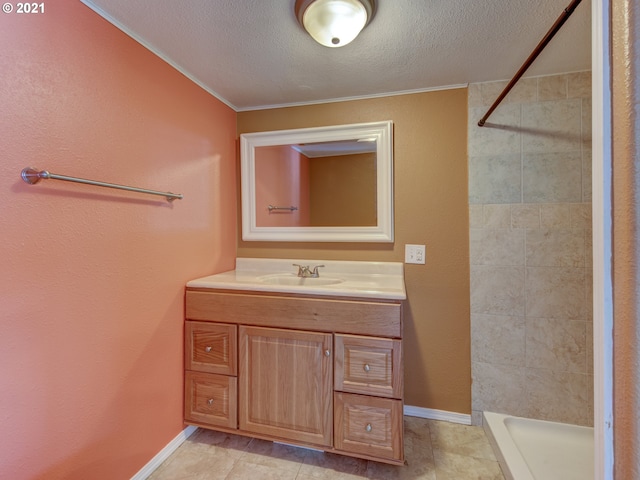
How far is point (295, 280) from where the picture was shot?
6.08 ft

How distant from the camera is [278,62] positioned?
1482 mm

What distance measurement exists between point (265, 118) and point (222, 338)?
1.50 metres

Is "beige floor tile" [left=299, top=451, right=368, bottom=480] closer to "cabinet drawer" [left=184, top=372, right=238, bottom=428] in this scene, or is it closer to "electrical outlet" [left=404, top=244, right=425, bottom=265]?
"cabinet drawer" [left=184, top=372, right=238, bottom=428]

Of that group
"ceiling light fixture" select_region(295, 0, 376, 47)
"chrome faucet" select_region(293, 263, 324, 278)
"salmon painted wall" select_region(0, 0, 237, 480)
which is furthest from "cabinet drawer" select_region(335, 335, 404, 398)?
"ceiling light fixture" select_region(295, 0, 376, 47)

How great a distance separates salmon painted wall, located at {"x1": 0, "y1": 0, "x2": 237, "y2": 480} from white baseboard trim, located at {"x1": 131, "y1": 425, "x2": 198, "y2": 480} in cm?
3

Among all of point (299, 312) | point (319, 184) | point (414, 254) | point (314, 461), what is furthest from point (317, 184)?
point (314, 461)

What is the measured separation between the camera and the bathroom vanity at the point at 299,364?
1295 mm

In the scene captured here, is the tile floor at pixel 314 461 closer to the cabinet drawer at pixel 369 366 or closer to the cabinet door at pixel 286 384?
the cabinet door at pixel 286 384

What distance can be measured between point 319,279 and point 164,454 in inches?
47.3

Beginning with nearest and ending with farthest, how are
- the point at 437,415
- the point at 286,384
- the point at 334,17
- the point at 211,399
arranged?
the point at 334,17
the point at 286,384
the point at 211,399
the point at 437,415

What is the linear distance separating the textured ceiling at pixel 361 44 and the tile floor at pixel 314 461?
2038mm

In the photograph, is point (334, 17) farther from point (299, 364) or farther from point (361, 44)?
point (299, 364)

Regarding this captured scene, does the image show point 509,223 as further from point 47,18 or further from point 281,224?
point 47,18

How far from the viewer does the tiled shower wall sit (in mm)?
1545
